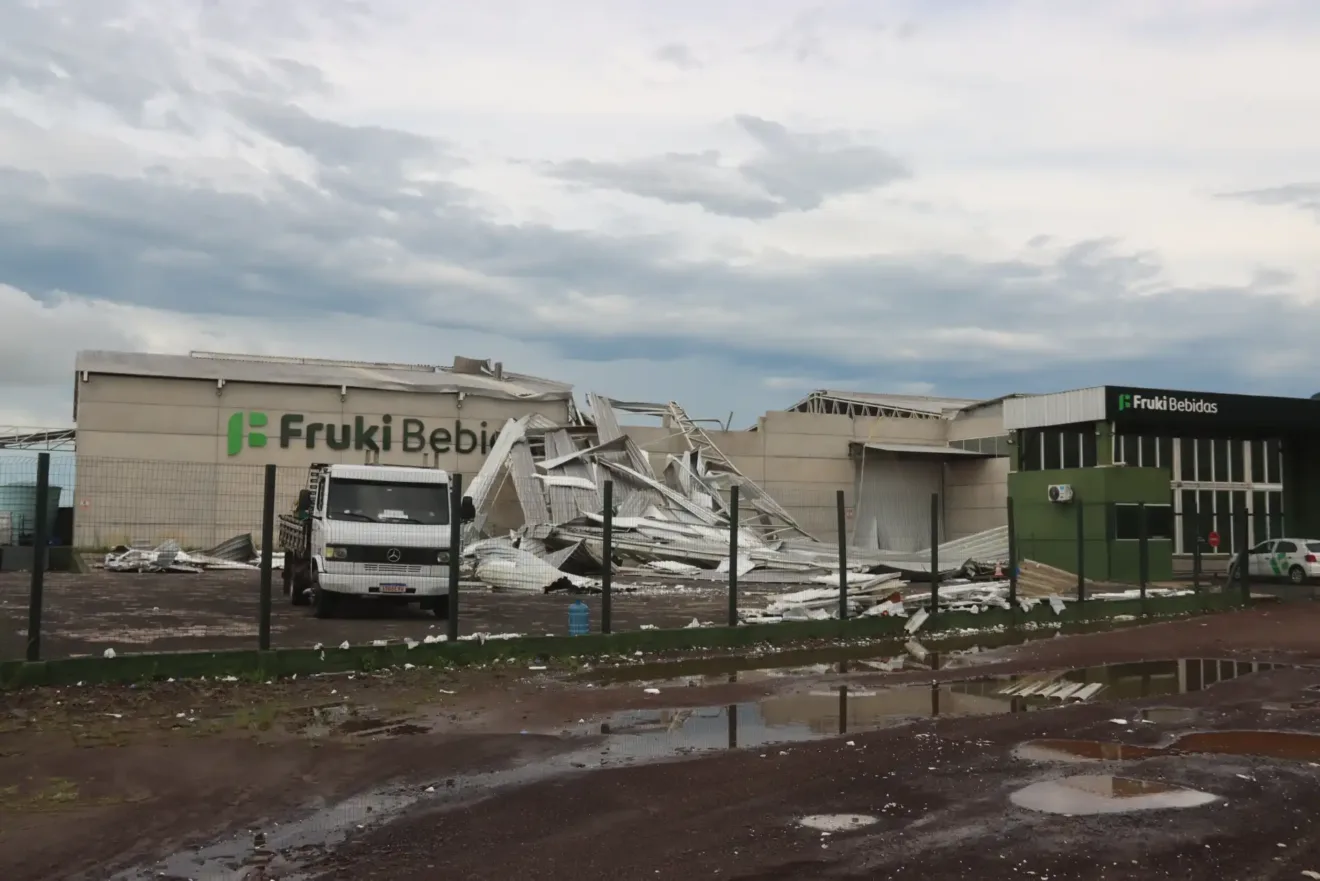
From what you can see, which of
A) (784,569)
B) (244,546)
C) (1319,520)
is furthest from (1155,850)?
(1319,520)

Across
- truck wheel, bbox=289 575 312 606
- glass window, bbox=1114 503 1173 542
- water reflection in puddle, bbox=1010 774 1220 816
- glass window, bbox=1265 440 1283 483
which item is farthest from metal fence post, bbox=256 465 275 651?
glass window, bbox=1265 440 1283 483

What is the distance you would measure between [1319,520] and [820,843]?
115ft

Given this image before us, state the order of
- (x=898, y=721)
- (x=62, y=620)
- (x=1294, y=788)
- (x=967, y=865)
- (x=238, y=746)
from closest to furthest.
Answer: (x=967, y=865), (x=1294, y=788), (x=238, y=746), (x=898, y=721), (x=62, y=620)

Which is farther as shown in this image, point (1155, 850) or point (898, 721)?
point (898, 721)

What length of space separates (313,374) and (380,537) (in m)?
25.7

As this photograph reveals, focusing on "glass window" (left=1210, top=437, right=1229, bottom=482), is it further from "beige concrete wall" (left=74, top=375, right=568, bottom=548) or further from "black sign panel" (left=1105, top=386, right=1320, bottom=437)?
"beige concrete wall" (left=74, top=375, right=568, bottom=548)

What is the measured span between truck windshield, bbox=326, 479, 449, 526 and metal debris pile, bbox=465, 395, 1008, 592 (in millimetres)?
6260

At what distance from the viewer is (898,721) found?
33.5ft

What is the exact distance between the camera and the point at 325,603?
18156mm

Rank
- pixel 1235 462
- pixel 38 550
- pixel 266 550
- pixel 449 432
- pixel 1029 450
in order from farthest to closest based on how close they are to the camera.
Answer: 1. pixel 1235 462
2. pixel 449 432
3. pixel 1029 450
4. pixel 266 550
5. pixel 38 550

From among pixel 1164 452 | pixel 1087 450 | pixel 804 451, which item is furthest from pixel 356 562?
pixel 1164 452

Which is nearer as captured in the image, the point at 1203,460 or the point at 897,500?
the point at 1203,460

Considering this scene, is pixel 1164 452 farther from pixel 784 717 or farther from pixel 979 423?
pixel 784 717

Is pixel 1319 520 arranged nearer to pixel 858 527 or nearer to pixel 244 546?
pixel 858 527
